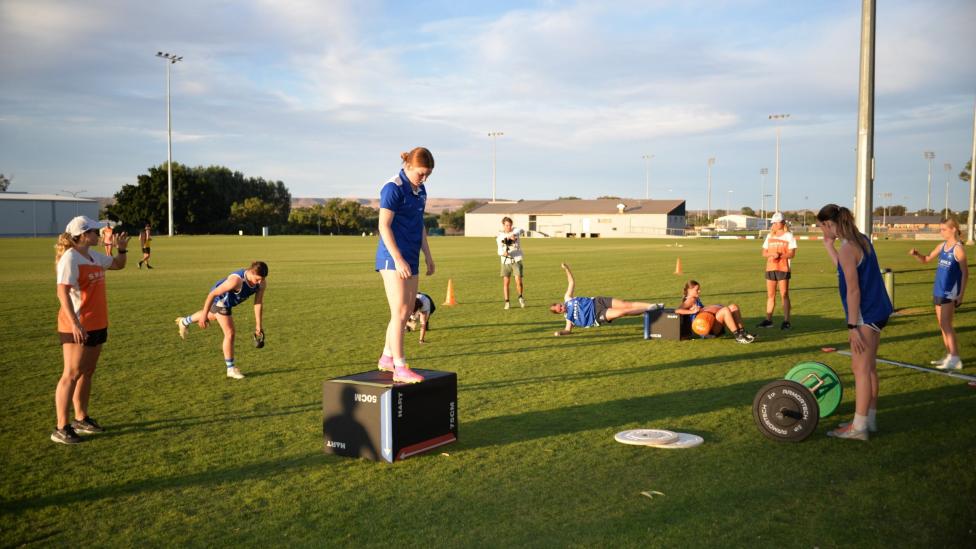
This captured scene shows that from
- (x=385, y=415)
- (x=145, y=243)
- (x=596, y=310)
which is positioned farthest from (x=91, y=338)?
(x=145, y=243)

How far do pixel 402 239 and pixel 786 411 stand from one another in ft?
12.8

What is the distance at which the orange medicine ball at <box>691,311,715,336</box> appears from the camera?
12570 mm

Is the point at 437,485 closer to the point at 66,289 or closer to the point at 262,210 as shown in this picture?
the point at 66,289

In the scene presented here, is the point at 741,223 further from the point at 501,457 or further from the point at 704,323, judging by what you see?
the point at 501,457

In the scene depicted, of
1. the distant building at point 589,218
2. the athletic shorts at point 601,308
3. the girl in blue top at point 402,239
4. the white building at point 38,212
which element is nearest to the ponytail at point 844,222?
the girl in blue top at point 402,239

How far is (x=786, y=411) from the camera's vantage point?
666 centimetres

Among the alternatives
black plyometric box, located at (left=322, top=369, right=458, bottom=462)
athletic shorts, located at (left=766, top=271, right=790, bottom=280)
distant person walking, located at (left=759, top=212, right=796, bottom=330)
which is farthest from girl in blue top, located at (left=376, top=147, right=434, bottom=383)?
athletic shorts, located at (left=766, top=271, right=790, bottom=280)

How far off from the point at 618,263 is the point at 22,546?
3440 centimetres

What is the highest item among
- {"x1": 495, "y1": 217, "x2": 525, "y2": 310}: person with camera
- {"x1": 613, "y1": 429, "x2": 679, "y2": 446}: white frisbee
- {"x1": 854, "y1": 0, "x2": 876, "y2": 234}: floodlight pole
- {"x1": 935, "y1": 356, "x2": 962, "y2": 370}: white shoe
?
{"x1": 854, "y1": 0, "x2": 876, "y2": 234}: floodlight pole

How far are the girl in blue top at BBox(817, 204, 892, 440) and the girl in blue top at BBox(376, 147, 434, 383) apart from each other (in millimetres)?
3772

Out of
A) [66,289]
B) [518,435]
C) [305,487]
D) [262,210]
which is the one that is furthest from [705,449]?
[262,210]

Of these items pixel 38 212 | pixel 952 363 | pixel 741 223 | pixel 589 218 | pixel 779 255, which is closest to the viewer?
pixel 952 363

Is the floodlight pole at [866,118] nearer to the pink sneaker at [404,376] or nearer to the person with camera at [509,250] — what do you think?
the person with camera at [509,250]

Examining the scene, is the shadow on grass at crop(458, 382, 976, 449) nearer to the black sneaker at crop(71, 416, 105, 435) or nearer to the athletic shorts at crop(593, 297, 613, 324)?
the black sneaker at crop(71, 416, 105, 435)
